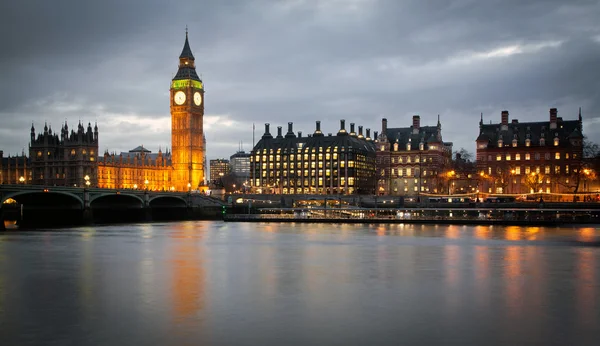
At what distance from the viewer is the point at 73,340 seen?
65.2 feet

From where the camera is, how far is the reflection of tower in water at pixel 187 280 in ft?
81.6

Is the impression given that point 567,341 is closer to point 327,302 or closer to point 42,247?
point 327,302

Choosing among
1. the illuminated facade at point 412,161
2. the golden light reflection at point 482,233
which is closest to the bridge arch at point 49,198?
the golden light reflection at point 482,233

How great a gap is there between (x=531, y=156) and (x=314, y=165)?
199 ft

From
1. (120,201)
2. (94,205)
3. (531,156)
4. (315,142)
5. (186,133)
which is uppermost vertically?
(186,133)

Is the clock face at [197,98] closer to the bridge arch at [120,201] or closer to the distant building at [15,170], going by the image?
the distant building at [15,170]

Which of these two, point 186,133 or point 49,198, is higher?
point 186,133

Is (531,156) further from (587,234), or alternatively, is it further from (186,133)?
(186,133)

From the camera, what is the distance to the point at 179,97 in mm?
161750

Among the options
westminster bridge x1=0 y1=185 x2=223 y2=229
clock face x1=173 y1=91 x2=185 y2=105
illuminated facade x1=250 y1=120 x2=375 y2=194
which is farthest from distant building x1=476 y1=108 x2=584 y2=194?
clock face x1=173 y1=91 x2=185 y2=105

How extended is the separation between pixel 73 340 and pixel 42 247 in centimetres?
3168

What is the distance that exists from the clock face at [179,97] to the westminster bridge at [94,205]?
2266 inches

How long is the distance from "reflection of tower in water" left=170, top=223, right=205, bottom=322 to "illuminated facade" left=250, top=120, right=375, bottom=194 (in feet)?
336

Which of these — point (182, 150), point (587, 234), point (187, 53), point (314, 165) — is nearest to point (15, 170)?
point (182, 150)
